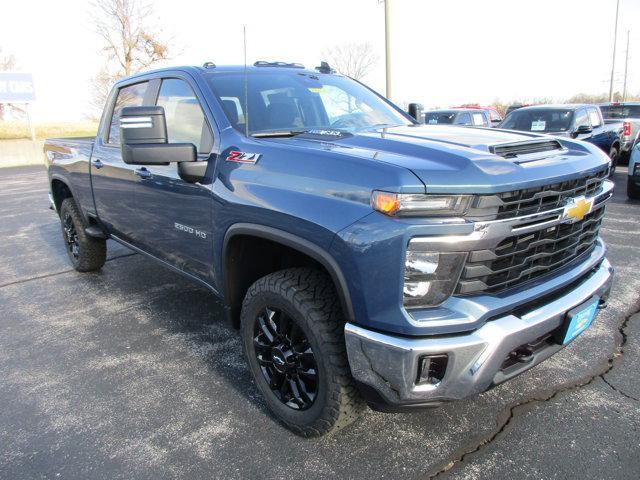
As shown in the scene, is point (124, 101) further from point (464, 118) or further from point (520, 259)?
point (464, 118)

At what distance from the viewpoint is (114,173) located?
13.1ft

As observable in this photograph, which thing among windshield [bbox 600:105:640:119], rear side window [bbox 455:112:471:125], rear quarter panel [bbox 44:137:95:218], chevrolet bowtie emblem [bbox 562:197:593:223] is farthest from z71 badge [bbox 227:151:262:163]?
windshield [bbox 600:105:640:119]

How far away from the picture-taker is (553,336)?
7.41 ft

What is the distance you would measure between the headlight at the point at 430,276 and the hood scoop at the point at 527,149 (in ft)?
2.01

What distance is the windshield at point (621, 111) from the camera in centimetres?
1458

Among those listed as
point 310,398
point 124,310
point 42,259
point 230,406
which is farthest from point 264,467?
point 42,259

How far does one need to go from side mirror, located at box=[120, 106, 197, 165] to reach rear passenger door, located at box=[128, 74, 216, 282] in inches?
11.3

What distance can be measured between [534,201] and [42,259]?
5.91 meters

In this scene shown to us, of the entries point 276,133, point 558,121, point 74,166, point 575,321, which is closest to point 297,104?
point 276,133

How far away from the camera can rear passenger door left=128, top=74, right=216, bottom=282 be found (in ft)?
9.57

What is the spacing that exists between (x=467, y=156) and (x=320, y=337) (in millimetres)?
1006

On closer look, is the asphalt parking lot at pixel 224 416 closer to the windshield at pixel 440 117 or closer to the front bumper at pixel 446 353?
the front bumper at pixel 446 353

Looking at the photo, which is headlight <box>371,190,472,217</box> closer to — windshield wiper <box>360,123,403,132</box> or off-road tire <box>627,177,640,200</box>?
windshield wiper <box>360,123,403,132</box>

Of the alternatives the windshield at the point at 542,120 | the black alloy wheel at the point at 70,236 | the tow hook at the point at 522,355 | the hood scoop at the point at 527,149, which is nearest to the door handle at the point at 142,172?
the black alloy wheel at the point at 70,236
